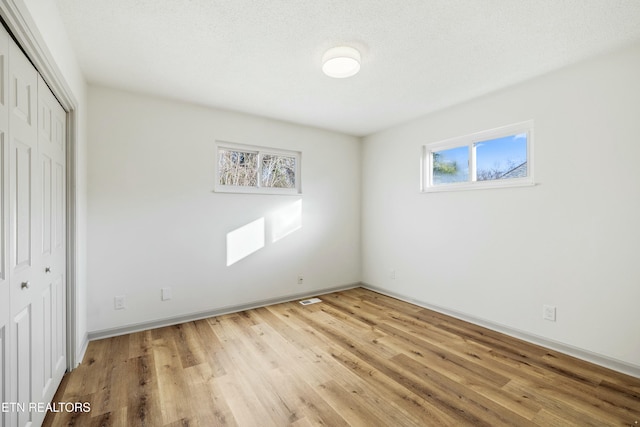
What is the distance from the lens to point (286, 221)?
394 centimetres

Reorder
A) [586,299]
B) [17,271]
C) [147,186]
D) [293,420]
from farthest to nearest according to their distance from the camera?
[147,186]
[586,299]
[293,420]
[17,271]

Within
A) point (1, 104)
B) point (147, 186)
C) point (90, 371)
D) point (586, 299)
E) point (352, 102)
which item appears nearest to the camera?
point (1, 104)

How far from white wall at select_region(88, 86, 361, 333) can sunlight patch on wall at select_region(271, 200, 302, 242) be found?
6 cm

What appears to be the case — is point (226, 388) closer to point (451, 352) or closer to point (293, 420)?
point (293, 420)

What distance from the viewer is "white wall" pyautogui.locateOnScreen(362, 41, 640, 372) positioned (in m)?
2.19

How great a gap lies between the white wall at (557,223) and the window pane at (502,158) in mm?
180

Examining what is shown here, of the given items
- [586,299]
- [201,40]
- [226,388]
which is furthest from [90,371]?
[586,299]

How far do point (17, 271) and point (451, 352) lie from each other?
2950 mm

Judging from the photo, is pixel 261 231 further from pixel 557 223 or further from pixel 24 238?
pixel 557 223

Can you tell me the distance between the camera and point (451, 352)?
2.51 m

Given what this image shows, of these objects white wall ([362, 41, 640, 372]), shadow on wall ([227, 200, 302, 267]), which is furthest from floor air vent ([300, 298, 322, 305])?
white wall ([362, 41, 640, 372])

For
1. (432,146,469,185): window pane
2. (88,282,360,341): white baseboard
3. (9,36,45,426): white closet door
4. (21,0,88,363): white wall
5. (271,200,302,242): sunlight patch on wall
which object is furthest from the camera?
(271,200,302,242): sunlight patch on wall

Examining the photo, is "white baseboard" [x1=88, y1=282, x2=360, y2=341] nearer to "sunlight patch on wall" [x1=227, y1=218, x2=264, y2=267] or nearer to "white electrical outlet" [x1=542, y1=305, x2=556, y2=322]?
"sunlight patch on wall" [x1=227, y1=218, x2=264, y2=267]

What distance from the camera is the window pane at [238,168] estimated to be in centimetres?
352
